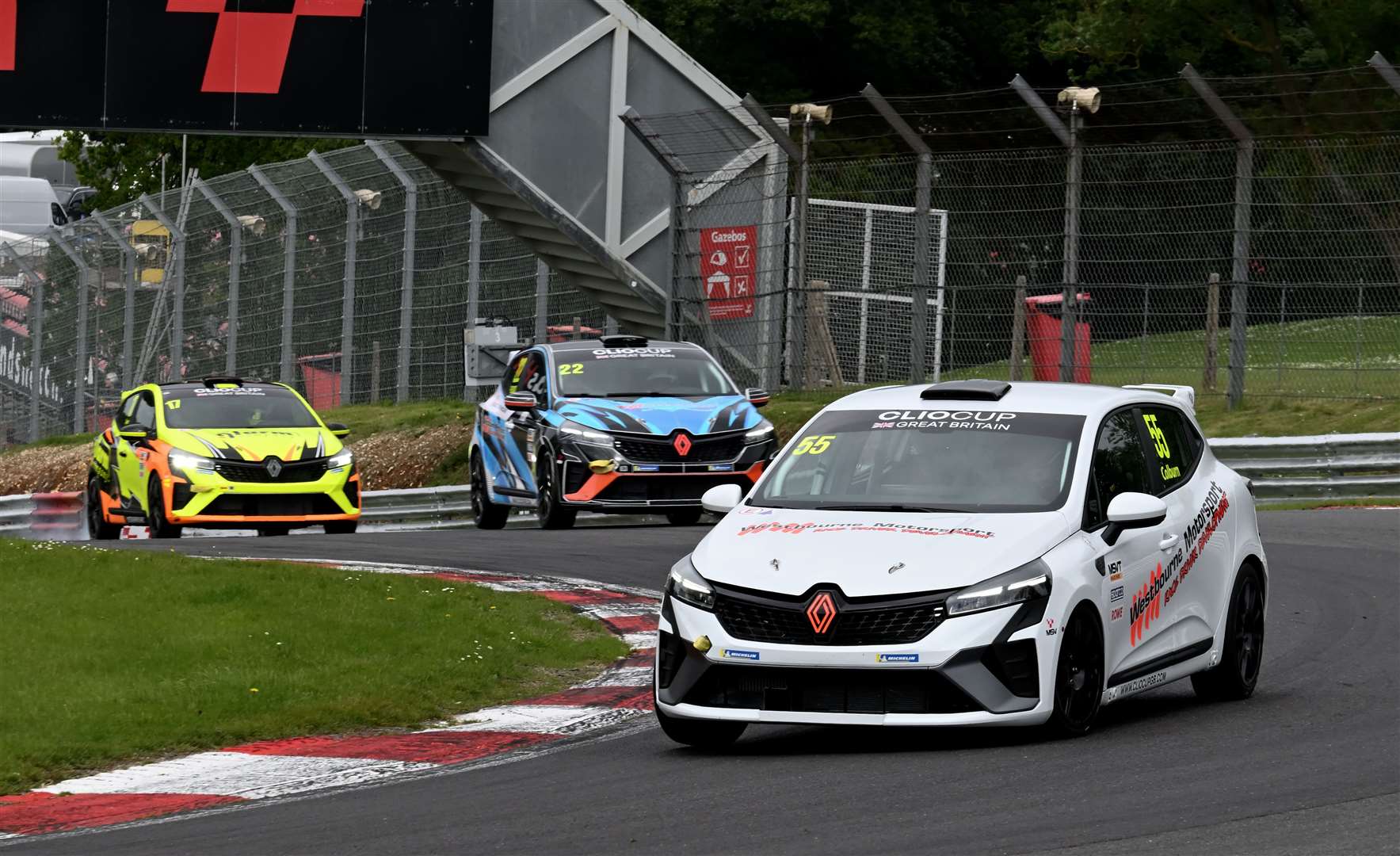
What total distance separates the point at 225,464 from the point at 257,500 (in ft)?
1.41

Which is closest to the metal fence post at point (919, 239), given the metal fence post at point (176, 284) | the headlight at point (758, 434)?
the headlight at point (758, 434)

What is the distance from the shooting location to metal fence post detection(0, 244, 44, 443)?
125 feet

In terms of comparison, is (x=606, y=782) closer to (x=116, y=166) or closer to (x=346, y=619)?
(x=346, y=619)

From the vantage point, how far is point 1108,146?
20.9 metres

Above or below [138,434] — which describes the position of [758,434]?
above

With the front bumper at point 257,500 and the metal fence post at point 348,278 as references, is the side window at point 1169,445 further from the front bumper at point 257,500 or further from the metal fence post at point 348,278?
the metal fence post at point 348,278

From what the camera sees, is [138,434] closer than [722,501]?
No

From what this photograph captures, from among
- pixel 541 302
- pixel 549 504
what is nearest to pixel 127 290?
pixel 541 302

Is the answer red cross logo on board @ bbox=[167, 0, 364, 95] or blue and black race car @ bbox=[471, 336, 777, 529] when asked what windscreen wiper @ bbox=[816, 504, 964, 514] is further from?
red cross logo on board @ bbox=[167, 0, 364, 95]

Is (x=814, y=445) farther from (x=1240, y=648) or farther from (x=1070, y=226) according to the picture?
(x=1070, y=226)

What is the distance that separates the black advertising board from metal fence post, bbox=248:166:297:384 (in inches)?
163

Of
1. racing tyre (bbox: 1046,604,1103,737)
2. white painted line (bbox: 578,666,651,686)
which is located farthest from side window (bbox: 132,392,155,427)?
racing tyre (bbox: 1046,604,1103,737)

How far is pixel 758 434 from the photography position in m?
19.2

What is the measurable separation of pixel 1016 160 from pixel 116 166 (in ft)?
128
